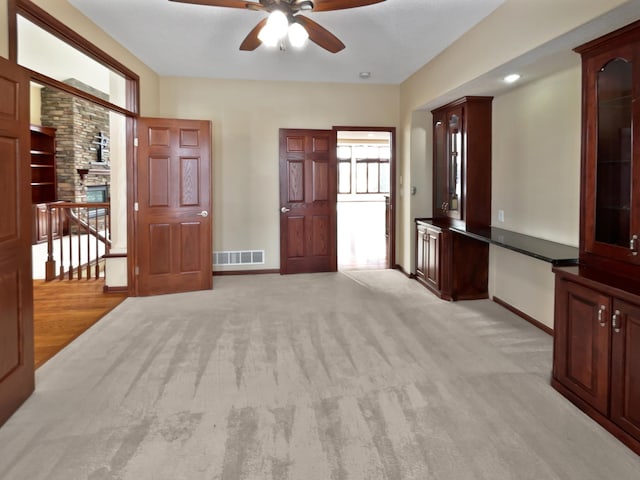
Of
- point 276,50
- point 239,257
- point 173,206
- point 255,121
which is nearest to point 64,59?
point 173,206

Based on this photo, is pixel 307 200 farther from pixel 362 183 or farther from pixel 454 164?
pixel 362 183

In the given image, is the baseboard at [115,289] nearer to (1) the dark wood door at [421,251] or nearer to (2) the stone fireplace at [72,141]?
(1) the dark wood door at [421,251]

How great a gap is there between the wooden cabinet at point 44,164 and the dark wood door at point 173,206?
18.2ft

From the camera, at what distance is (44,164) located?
32.4ft

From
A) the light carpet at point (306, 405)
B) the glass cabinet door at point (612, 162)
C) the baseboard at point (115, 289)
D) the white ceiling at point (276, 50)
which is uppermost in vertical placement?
the white ceiling at point (276, 50)

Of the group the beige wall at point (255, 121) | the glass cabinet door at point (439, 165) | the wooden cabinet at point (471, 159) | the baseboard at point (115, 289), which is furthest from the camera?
the beige wall at point (255, 121)

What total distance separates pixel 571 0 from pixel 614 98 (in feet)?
2.18

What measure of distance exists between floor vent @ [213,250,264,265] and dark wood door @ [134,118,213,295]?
87 cm

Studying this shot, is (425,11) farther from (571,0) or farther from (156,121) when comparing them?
(156,121)

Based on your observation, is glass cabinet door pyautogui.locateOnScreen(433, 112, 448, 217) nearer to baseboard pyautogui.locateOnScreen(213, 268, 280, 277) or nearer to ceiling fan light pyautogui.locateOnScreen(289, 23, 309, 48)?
baseboard pyautogui.locateOnScreen(213, 268, 280, 277)

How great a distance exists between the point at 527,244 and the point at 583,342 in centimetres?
133

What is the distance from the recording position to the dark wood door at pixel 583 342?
249 centimetres

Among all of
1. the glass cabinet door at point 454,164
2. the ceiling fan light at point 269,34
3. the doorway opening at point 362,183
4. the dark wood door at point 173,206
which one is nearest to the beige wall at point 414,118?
the glass cabinet door at point 454,164

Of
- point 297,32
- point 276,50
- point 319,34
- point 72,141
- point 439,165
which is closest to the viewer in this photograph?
point 297,32
